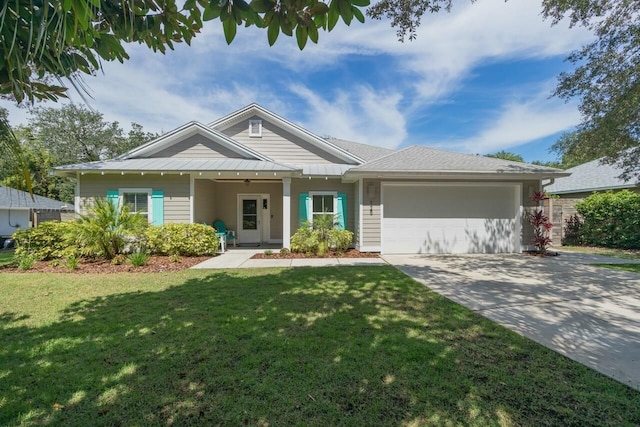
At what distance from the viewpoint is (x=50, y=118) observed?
28.0 m

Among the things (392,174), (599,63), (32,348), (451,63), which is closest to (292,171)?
(392,174)

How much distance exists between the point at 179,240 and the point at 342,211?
585cm

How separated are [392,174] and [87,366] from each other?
28.5 feet

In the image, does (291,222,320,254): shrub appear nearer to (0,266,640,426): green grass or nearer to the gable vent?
(0,266,640,426): green grass

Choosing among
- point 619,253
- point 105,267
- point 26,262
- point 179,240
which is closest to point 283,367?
point 105,267

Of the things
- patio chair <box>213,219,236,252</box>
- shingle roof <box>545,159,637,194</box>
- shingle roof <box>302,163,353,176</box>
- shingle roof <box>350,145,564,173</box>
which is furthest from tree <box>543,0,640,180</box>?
patio chair <box>213,219,236,252</box>

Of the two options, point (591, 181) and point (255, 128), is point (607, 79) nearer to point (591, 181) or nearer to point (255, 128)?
point (591, 181)

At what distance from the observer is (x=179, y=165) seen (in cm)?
1039

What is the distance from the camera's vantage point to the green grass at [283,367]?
7.37 feet

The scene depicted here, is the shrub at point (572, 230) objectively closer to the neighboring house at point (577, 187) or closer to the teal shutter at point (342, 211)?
the neighboring house at point (577, 187)

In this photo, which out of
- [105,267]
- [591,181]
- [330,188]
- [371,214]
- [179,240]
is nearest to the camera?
[105,267]

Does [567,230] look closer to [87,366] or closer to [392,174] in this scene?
[392,174]

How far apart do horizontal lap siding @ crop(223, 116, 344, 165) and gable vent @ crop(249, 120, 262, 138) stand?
0.13 m

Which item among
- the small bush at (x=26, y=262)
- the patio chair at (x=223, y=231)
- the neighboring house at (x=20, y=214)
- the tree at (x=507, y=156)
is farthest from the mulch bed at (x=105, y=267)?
the tree at (x=507, y=156)
